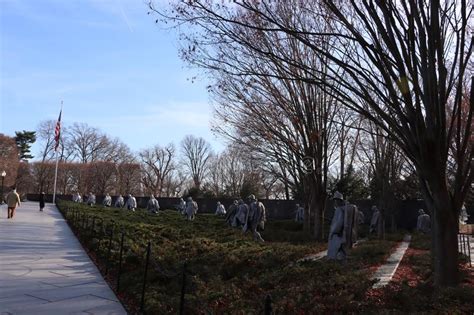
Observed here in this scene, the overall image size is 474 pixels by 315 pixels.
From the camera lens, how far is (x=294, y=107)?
1869 centimetres

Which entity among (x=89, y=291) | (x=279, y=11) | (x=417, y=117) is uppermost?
(x=279, y=11)

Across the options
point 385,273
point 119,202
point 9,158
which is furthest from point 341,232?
point 9,158

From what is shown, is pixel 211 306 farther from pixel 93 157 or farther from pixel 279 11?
pixel 93 157

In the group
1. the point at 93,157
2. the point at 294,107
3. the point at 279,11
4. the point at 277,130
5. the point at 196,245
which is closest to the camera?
the point at 279,11

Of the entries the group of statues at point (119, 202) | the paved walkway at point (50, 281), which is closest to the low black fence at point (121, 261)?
the paved walkway at point (50, 281)

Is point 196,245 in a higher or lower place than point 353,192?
lower

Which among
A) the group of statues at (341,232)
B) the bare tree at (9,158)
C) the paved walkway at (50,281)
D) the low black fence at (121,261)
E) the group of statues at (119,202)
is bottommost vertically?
the paved walkway at (50,281)

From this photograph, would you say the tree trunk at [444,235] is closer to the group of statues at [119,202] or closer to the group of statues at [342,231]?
the group of statues at [342,231]

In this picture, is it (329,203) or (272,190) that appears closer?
(329,203)

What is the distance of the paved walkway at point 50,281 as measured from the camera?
7898 mm

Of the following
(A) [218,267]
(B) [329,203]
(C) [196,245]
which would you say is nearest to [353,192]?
(B) [329,203]

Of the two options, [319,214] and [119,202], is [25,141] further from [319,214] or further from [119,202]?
[319,214]

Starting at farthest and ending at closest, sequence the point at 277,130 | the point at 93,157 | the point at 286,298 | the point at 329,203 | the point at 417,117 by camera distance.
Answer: the point at 93,157, the point at 329,203, the point at 277,130, the point at 417,117, the point at 286,298

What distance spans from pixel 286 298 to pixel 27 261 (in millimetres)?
7913
